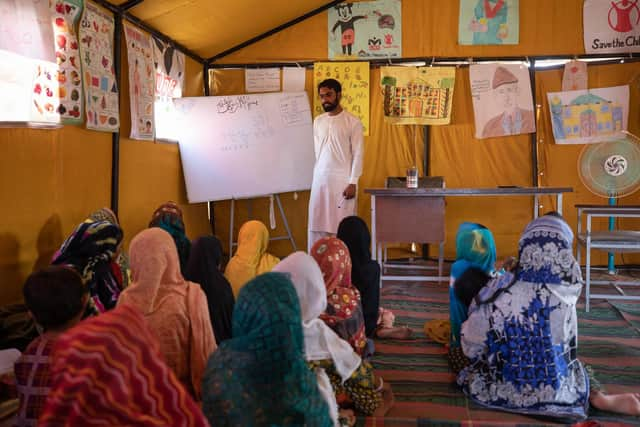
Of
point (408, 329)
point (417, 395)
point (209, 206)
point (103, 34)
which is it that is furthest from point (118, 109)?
point (417, 395)

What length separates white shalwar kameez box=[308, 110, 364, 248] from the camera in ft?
15.4

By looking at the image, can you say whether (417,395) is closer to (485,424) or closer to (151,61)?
(485,424)

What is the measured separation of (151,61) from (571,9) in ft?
13.3

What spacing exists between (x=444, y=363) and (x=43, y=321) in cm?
206

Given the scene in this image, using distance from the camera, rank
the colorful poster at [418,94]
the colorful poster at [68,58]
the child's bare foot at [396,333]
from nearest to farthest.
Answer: the colorful poster at [68,58] < the child's bare foot at [396,333] < the colorful poster at [418,94]

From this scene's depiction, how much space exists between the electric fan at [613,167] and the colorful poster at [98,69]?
3.66 meters

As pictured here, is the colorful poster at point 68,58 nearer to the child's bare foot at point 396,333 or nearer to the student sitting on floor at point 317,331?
the student sitting on floor at point 317,331

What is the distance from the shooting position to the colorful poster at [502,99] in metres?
5.60

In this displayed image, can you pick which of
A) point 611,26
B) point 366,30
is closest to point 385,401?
point 366,30

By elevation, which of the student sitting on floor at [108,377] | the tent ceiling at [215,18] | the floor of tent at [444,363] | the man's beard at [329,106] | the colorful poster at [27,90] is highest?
the tent ceiling at [215,18]

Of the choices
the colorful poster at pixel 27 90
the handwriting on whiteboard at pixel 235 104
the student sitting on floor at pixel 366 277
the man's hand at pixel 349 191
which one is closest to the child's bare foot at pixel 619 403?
the student sitting on floor at pixel 366 277

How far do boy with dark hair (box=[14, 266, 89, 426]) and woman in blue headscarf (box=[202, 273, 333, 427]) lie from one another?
501mm

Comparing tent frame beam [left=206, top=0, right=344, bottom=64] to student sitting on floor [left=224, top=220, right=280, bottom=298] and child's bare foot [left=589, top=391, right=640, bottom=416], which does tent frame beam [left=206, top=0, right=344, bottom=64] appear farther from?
child's bare foot [left=589, top=391, right=640, bottom=416]

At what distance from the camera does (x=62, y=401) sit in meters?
Answer: 0.93
